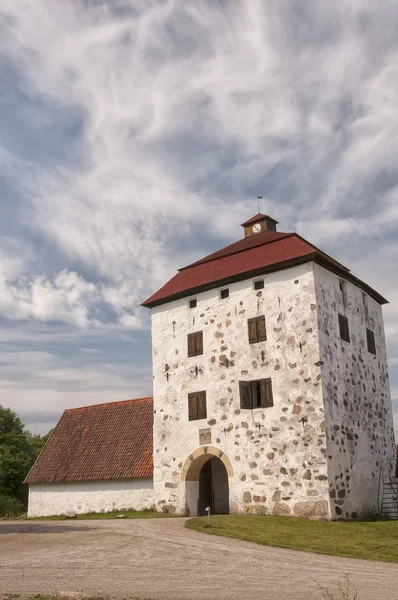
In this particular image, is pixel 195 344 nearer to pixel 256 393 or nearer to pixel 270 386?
pixel 256 393

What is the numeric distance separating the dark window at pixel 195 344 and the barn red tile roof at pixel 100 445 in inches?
202

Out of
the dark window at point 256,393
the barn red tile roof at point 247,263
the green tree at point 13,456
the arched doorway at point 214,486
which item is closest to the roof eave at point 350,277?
the barn red tile roof at point 247,263

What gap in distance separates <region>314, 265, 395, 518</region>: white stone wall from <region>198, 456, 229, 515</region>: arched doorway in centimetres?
609

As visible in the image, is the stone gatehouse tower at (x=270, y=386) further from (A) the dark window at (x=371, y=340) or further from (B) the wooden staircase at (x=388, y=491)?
(B) the wooden staircase at (x=388, y=491)

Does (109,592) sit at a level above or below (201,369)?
below

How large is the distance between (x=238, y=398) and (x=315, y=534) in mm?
6944

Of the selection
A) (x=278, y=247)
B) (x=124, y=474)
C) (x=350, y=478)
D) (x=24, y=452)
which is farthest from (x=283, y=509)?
(x=24, y=452)

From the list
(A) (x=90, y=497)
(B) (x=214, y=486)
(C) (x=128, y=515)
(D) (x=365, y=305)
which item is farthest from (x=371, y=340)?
(A) (x=90, y=497)

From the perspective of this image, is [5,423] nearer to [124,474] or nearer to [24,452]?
[24,452]

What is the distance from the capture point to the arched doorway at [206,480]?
959 inches

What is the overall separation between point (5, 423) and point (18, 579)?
3809 centimetres

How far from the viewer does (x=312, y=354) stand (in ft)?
73.4

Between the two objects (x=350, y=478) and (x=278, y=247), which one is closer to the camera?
(x=350, y=478)

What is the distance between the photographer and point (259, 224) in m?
28.8
